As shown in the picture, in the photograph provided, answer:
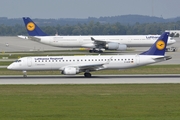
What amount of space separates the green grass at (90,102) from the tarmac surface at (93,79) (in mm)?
3473

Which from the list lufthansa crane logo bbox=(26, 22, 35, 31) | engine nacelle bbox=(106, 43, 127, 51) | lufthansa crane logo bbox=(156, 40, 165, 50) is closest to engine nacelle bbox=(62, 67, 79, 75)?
lufthansa crane logo bbox=(156, 40, 165, 50)

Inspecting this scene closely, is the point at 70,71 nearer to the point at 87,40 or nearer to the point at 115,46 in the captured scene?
the point at 115,46

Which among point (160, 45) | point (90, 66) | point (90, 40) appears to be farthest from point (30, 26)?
point (160, 45)

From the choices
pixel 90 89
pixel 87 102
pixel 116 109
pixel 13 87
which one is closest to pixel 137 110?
pixel 116 109

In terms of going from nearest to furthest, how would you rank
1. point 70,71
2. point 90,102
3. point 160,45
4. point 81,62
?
point 90,102 < point 70,71 < point 81,62 < point 160,45

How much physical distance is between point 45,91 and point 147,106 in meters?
10.7

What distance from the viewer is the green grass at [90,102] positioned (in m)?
28.2

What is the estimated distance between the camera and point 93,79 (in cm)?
4916

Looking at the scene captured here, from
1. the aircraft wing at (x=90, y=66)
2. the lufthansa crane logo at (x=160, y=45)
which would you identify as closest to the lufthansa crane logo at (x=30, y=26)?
the aircraft wing at (x=90, y=66)

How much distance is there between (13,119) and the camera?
27031 mm

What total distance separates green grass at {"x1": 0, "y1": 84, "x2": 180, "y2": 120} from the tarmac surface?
11.4ft

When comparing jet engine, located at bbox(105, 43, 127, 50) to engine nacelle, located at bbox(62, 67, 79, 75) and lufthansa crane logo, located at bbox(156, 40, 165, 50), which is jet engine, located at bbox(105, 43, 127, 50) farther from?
engine nacelle, located at bbox(62, 67, 79, 75)

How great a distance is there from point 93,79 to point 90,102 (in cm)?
1609

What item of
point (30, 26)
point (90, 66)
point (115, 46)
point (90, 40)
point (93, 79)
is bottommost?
point (93, 79)
